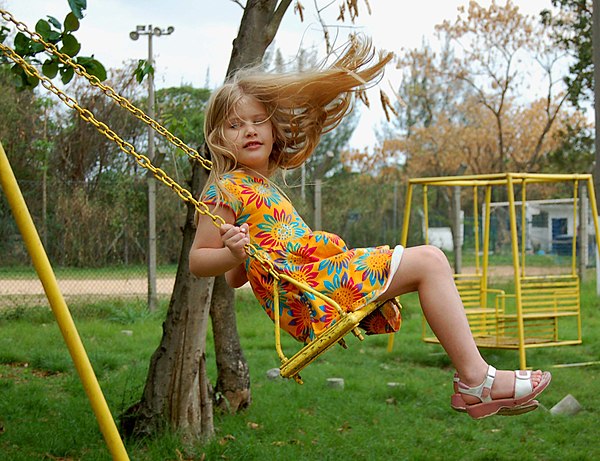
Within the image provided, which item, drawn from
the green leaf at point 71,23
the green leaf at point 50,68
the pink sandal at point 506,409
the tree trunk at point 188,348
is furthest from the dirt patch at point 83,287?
the pink sandal at point 506,409

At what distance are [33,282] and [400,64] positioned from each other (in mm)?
14831

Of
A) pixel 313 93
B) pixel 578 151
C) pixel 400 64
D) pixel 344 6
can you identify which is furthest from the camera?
pixel 400 64

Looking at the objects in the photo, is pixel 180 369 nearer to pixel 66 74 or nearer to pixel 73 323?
Result: pixel 66 74

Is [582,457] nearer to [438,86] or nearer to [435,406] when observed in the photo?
[435,406]

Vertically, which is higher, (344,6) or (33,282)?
(344,6)

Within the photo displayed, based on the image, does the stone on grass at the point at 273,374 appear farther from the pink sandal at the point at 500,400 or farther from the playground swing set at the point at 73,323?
the pink sandal at the point at 500,400

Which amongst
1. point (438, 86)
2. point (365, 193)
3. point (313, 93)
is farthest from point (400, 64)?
point (313, 93)

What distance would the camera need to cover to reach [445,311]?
105 inches

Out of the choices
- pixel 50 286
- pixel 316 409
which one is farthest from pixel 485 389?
pixel 316 409

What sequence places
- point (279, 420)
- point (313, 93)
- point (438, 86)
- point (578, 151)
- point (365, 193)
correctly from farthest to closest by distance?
point (438, 86) < point (578, 151) < point (365, 193) < point (279, 420) < point (313, 93)

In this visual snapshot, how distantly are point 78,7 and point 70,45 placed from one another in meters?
0.39

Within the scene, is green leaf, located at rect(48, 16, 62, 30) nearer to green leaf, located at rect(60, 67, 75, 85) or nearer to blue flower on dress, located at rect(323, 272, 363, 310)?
green leaf, located at rect(60, 67, 75, 85)

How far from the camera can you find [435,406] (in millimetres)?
6152

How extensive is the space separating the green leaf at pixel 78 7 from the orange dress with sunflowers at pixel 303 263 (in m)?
1.32
